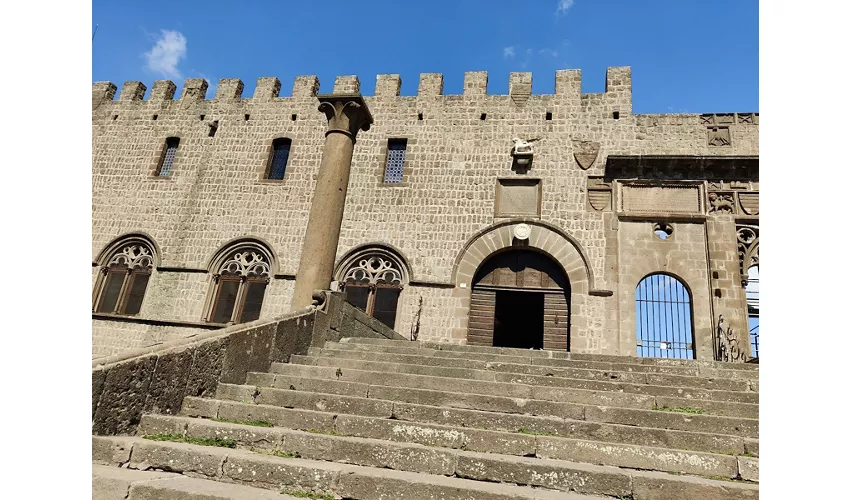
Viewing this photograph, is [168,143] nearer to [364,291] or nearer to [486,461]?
[364,291]

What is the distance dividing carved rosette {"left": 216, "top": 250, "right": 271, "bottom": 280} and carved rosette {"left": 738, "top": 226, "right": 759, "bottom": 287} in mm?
11590

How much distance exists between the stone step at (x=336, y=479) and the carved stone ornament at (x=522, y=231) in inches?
357

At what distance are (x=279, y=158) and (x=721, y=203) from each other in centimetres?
1200

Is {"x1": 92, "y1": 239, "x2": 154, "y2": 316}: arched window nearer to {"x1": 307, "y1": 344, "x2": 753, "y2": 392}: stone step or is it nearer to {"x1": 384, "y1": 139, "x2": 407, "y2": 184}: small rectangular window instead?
{"x1": 384, "y1": 139, "x2": 407, "y2": 184}: small rectangular window

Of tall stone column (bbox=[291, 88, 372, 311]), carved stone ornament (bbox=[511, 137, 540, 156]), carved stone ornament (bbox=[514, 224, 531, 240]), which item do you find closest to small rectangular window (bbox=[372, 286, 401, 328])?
carved stone ornament (bbox=[514, 224, 531, 240])

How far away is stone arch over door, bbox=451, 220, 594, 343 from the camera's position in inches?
448

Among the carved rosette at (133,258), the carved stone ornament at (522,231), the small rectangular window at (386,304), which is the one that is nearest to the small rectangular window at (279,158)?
the carved rosette at (133,258)

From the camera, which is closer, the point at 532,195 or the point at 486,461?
the point at 486,461

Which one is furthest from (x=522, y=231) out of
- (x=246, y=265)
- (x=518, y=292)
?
(x=246, y=265)

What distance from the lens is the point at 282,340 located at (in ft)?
19.5

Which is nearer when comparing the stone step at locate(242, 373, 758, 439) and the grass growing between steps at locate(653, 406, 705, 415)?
the stone step at locate(242, 373, 758, 439)

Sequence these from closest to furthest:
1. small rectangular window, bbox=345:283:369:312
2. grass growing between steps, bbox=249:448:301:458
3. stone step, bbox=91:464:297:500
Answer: stone step, bbox=91:464:297:500, grass growing between steps, bbox=249:448:301:458, small rectangular window, bbox=345:283:369:312

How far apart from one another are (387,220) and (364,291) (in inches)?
78.1

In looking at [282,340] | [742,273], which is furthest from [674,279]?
[282,340]
